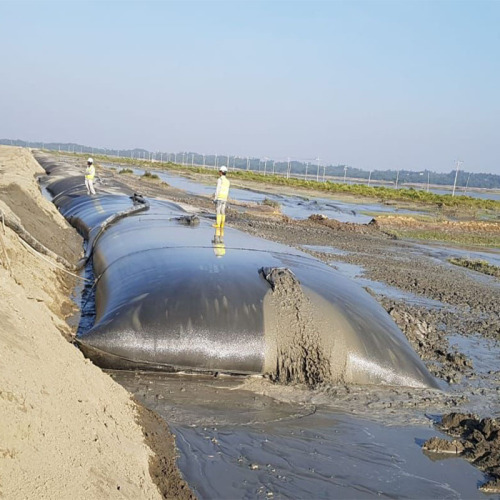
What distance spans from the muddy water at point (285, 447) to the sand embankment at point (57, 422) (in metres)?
0.64

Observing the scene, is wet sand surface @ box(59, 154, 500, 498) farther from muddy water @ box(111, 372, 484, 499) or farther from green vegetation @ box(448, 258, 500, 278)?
green vegetation @ box(448, 258, 500, 278)

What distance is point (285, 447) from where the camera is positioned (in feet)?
16.2

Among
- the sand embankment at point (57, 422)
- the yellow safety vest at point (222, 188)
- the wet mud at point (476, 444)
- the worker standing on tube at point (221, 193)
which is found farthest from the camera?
the yellow safety vest at point (222, 188)

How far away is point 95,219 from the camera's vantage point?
46.1ft

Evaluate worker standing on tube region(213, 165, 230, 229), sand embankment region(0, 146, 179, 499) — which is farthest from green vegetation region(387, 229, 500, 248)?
sand embankment region(0, 146, 179, 499)

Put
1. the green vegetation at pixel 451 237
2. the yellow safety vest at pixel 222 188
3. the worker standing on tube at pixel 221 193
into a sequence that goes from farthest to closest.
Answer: the green vegetation at pixel 451 237 < the yellow safety vest at pixel 222 188 < the worker standing on tube at pixel 221 193

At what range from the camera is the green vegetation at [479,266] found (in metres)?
16.0

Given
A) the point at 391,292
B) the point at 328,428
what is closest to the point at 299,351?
the point at 328,428

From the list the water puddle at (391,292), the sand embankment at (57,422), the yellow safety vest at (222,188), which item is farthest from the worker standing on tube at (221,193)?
the sand embankment at (57,422)

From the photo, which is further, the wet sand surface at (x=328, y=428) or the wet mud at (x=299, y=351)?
the wet mud at (x=299, y=351)

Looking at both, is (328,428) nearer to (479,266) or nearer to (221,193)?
(221,193)

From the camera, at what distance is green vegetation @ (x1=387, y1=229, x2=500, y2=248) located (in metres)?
24.0

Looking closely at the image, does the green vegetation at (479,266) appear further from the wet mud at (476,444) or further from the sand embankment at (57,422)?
the sand embankment at (57,422)

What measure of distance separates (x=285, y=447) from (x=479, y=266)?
13.5 metres
